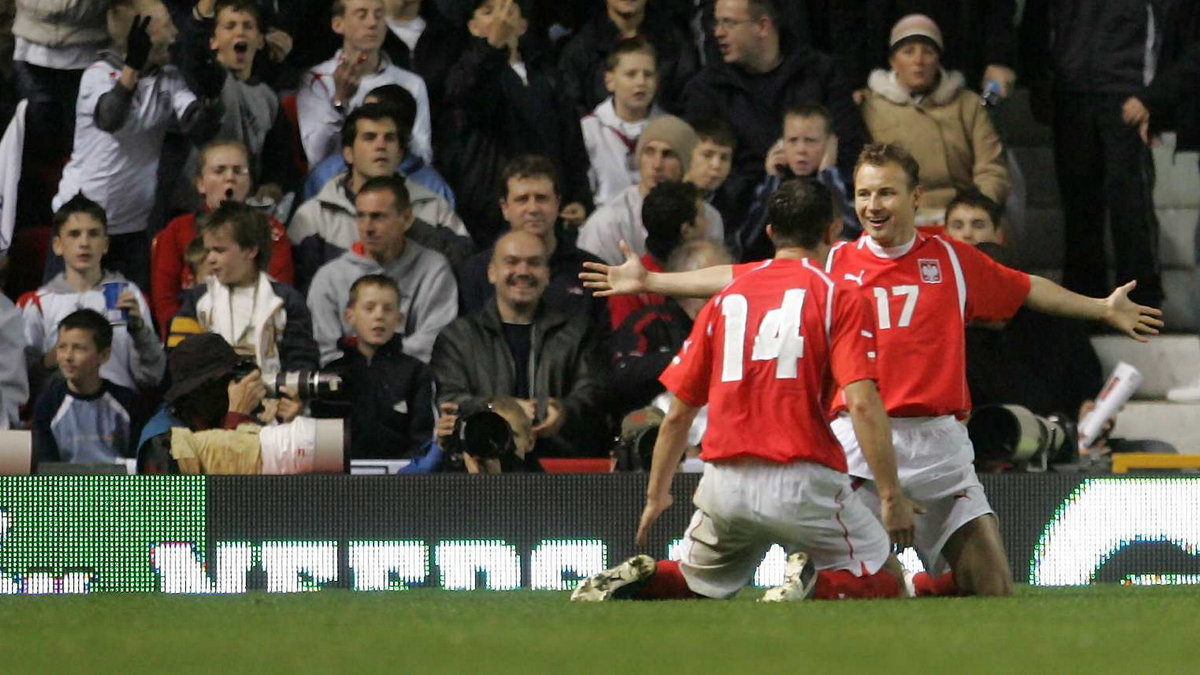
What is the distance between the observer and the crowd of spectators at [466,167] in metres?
11.1

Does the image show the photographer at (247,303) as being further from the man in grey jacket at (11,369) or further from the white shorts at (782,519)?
the white shorts at (782,519)

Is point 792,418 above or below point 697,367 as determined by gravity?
below

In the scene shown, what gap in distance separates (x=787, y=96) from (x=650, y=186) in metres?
1.21

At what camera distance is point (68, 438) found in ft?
36.7

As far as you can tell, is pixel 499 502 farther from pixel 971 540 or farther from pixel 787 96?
pixel 787 96

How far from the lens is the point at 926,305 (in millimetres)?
7895

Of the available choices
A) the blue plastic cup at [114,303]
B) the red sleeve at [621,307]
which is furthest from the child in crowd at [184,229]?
the red sleeve at [621,307]

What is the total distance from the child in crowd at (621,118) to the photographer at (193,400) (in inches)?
133

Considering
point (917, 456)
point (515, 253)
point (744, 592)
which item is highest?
point (515, 253)

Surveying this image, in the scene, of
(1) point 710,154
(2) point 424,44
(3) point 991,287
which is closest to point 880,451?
(3) point 991,287

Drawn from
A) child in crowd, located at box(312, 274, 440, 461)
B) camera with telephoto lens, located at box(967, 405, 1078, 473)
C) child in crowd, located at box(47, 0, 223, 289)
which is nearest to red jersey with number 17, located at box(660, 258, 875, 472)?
camera with telephoto lens, located at box(967, 405, 1078, 473)

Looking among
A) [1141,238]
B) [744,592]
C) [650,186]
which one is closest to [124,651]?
[744,592]

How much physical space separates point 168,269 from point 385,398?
6.15 ft

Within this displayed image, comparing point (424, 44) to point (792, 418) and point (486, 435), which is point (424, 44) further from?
point (792, 418)
